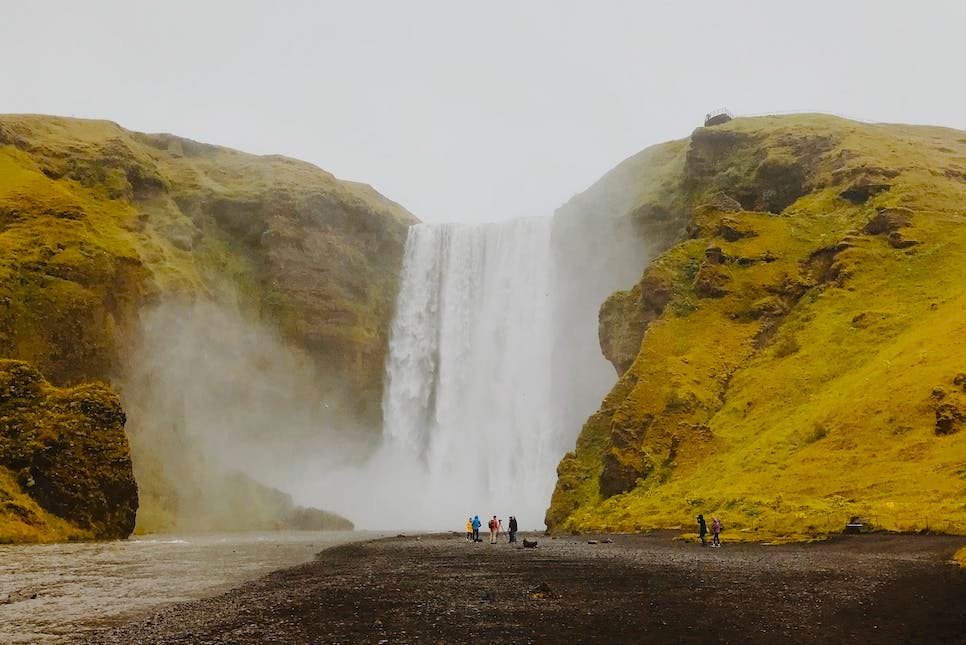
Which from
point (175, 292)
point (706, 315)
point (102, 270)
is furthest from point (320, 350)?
point (706, 315)

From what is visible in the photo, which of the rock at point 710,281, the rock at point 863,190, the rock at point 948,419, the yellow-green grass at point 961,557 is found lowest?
the yellow-green grass at point 961,557

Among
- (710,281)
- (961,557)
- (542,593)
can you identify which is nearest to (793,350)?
(710,281)

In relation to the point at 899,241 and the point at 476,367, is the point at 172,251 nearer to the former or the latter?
Answer: the point at 476,367

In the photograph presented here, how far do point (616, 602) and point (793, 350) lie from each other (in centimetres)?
3738

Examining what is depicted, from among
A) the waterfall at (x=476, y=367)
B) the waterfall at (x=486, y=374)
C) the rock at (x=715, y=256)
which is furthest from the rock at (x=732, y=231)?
the waterfall at (x=476, y=367)

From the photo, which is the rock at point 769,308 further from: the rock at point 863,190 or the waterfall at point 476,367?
the waterfall at point 476,367

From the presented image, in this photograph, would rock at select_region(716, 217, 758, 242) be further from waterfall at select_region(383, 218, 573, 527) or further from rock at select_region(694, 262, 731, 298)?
waterfall at select_region(383, 218, 573, 527)

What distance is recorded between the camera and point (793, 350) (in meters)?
49.5

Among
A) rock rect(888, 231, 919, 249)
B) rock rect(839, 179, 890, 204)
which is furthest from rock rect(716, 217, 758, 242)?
rock rect(888, 231, 919, 249)

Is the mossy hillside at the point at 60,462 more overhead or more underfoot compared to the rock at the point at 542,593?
more overhead

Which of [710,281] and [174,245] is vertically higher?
[174,245]

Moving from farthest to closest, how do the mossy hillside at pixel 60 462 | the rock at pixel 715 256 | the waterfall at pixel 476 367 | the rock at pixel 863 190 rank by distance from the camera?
1. the waterfall at pixel 476 367
2. the rock at pixel 863 190
3. the rock at pixel 715 256
4. the mossy hillside at pixel 60 462

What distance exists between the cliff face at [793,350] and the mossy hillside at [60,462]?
29.1 m

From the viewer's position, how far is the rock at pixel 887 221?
55125mm
